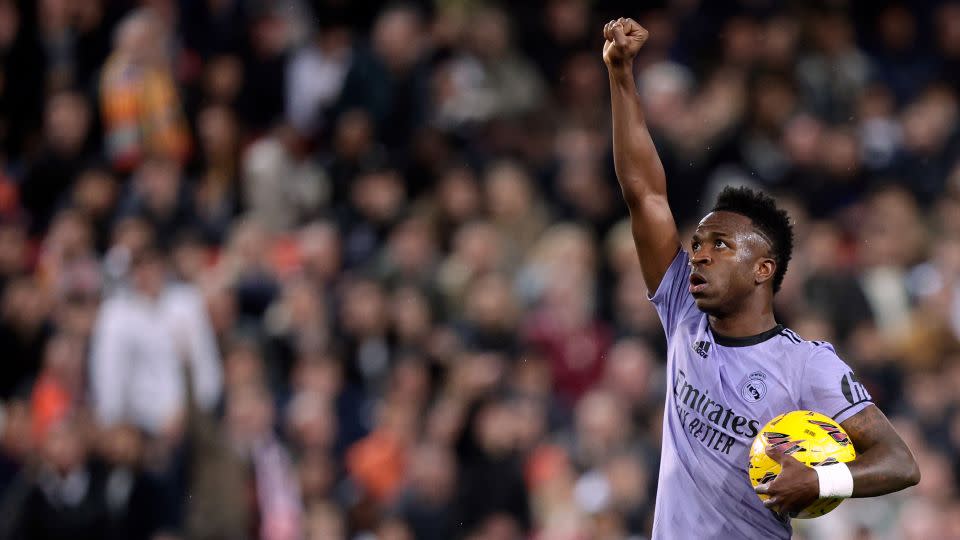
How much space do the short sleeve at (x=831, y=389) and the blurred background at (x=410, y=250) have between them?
15.9 feet

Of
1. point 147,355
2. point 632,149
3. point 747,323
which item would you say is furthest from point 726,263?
point 147,355

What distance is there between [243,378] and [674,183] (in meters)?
4.05

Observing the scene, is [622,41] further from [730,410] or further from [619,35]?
[730,410]

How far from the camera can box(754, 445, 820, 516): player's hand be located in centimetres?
445

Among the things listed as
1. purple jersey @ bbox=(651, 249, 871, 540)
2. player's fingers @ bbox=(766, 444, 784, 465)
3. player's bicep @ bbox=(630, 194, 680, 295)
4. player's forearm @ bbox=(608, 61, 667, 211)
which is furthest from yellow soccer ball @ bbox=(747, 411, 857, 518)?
player's forearm @ bbox=(608, 61, 667, 211)

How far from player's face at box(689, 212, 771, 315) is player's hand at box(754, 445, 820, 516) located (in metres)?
0.78

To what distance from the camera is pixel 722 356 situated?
517cm

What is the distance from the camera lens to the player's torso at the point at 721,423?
4977 millimetres


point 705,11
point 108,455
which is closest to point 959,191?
point 705,11

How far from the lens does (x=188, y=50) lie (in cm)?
1320

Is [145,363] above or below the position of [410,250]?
below

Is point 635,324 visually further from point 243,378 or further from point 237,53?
point 237,53

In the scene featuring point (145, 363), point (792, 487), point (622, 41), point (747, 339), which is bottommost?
point (145, 363)

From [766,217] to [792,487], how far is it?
1167 mm
